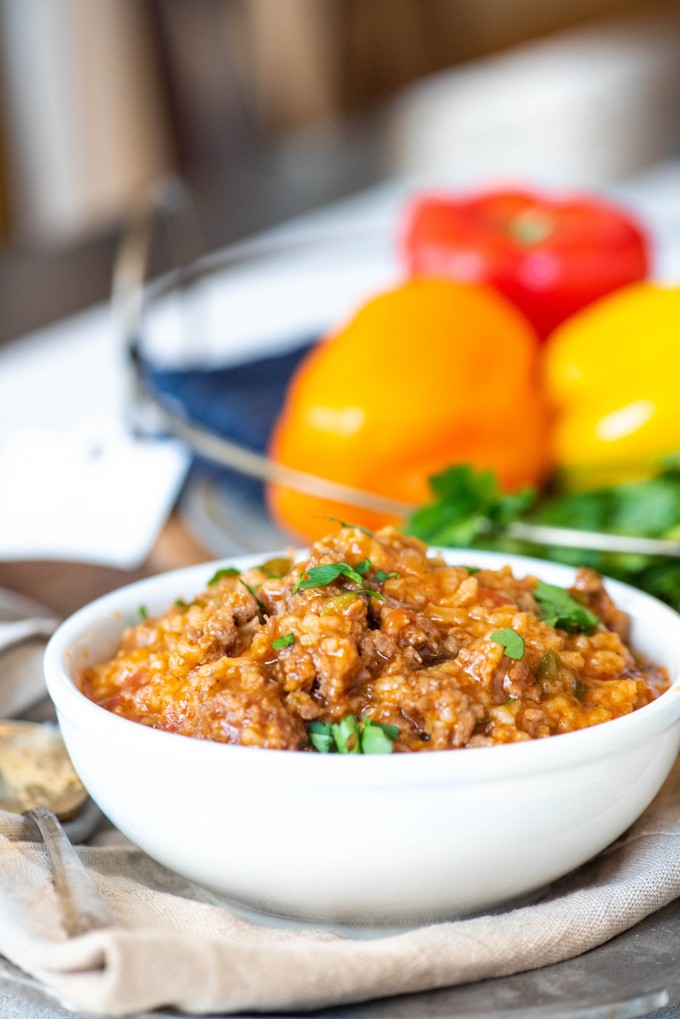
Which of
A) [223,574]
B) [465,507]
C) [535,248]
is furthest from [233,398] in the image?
[223,574]

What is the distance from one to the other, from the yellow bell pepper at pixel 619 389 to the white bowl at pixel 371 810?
3.08 feet

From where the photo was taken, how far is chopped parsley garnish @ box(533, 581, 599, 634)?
109 cm

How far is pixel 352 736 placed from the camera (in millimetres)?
917

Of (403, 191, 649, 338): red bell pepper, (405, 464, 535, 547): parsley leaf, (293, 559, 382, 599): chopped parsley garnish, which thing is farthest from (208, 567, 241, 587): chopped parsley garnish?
(403, 191, 649, 338): red bell pepper

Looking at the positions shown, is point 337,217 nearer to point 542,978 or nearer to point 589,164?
point 589,164

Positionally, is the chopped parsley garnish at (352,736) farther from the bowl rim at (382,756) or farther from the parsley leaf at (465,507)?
the parsley leaf at (465,507)

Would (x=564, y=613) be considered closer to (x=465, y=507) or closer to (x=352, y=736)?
(x=352, y=736)

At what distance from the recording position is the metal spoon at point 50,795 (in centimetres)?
91

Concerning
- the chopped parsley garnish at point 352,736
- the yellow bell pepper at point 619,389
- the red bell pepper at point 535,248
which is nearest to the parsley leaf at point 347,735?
the chopped parsley garnish at point 352,736

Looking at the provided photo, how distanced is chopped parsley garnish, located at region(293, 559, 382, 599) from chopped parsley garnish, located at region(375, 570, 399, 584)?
16 millimetres

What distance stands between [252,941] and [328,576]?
295 millimetres

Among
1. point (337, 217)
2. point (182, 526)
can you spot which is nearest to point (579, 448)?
point (182, 526)

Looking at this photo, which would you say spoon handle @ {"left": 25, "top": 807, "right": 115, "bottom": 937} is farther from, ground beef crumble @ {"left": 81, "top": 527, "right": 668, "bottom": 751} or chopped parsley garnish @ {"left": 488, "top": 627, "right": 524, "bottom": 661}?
chopped parsley garnish @ {"left": 488, "top": 627, "right": 524, "bottom": 661}

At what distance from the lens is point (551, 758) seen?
35.1 inches
